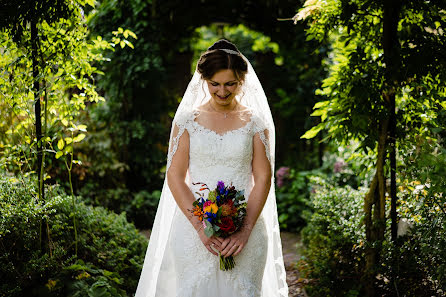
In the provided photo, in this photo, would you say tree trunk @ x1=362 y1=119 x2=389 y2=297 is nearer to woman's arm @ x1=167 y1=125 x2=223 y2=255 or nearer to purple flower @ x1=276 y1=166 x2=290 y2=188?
woman's arm @ x1=167 y1=125 x2=223 y2=255

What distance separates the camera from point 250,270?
9.16 ft

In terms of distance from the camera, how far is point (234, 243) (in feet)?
8.86

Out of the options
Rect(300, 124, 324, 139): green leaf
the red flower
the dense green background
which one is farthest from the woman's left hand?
Rect(300, 124, 324, 139): green leaf

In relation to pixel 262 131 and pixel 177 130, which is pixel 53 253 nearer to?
pixel 177 130

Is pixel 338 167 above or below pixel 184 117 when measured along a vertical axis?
below

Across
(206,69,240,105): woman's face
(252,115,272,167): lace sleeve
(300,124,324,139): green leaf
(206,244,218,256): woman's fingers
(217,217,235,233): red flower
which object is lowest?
(206,244,218,256): woman's fingers

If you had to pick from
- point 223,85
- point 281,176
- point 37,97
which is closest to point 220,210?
point 223,85

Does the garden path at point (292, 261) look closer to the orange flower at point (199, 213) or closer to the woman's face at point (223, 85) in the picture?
the orange flower at point (199, 213)

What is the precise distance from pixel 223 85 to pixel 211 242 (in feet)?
3.05

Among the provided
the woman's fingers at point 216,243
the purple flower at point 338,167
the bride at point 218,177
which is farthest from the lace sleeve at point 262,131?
the purple flower at point 338,167

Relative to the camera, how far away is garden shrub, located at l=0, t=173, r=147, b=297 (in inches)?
132

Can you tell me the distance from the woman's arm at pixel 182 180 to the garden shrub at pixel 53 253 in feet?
3.47

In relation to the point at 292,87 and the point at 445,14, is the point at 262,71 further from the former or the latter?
the point at 445,14

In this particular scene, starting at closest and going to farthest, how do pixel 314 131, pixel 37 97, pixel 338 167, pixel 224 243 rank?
pixel 224 243
pixel 37 97
pixel 314 131
pixel 338 167
